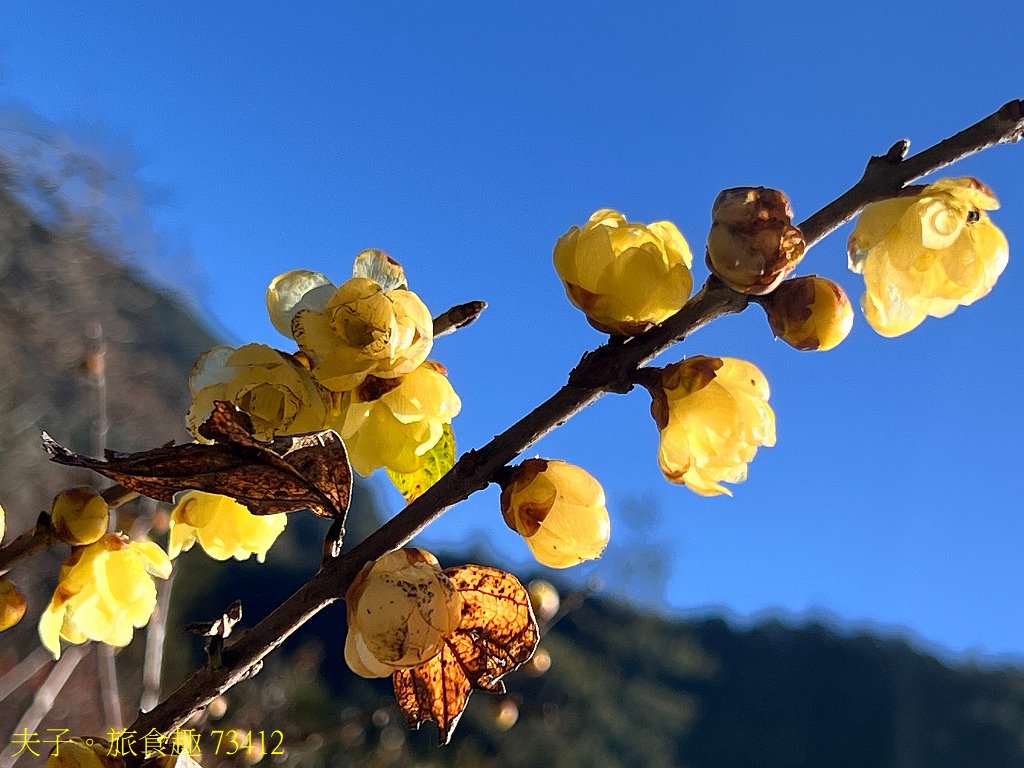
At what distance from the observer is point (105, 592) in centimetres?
76

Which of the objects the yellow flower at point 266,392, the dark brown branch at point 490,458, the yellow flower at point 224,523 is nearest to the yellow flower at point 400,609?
the dark brown branch at point 490,458

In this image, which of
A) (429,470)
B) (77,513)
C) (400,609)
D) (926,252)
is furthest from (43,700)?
(926,252)

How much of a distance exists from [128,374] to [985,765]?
10.5 metres

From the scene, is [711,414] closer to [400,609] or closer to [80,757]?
[400,609]

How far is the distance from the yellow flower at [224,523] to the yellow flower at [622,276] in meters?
0.36

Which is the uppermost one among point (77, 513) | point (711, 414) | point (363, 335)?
point (711, 414)

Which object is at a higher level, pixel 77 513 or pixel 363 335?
pixel 363 335

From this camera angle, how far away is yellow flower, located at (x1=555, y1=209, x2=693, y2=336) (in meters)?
0.54

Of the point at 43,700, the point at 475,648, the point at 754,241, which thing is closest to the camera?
the point at 754,241

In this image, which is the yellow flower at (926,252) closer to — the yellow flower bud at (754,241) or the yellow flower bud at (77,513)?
the yellow flower bud at (754,241)

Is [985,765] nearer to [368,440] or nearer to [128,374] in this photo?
[128,374]

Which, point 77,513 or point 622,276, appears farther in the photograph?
point 77,513

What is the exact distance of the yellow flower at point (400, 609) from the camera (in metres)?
0.50

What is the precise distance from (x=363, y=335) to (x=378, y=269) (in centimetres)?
10
